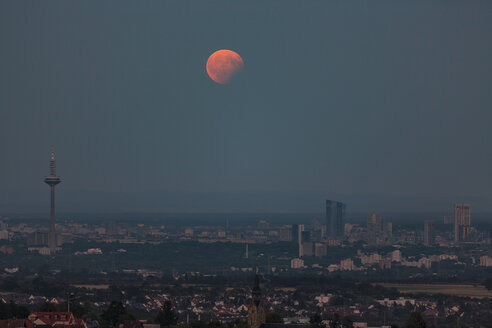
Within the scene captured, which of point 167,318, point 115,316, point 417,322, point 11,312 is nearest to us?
point 417,322

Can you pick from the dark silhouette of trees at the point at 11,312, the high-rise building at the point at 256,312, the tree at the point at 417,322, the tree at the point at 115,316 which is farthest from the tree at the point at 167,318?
the tree at the point at 417,322

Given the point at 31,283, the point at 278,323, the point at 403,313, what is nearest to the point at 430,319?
the point at 403,313

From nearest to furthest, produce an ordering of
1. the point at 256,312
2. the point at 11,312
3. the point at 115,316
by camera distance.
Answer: the point at 256,312, the point at 11,312, the point at 115,316


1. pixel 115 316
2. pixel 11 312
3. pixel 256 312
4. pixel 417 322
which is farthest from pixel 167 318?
pixel 417 322

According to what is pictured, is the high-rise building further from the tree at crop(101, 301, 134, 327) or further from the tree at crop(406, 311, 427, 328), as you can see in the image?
the tree at crop(101, 301, 134, 327)

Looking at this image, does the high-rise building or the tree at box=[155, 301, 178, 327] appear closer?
the high-rise building

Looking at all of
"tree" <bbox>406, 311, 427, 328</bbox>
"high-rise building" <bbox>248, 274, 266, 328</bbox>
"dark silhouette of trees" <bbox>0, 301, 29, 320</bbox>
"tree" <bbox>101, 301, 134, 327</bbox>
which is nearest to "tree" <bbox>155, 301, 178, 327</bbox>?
"tree" <bbox>101, 301, 134, 327</bbox>

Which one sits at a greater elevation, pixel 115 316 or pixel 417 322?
pixel 417 322

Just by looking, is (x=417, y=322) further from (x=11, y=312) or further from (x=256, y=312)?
(x=11, y=312)

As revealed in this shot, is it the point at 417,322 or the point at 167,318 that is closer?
the point at 417,322

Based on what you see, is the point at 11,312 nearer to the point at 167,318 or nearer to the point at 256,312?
the point at 167,318

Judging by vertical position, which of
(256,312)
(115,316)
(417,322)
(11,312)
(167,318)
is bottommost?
(167,318)
